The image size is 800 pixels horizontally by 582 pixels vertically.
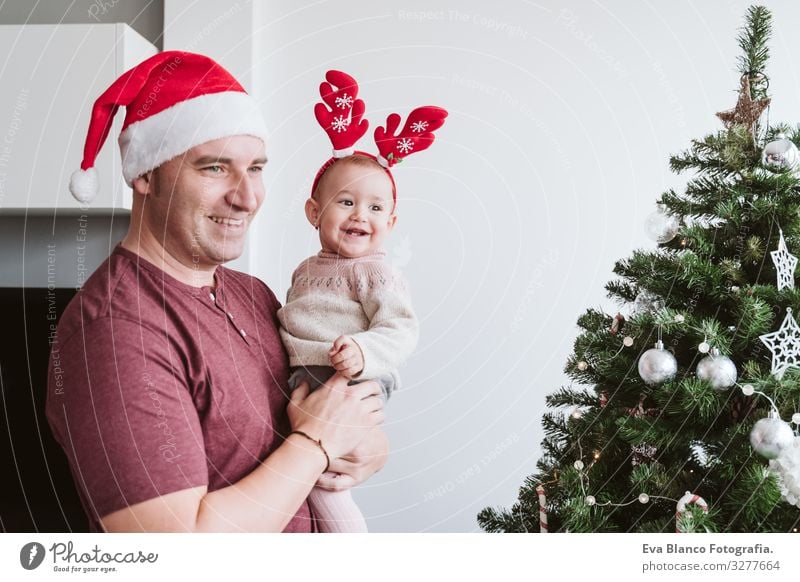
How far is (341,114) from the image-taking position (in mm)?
750

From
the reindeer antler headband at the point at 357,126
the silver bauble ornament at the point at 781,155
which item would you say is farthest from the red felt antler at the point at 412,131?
the silver bauble ornament at the point at 781,155

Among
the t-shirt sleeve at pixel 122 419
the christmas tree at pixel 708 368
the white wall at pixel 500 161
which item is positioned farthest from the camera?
the white wall at pixel 500 161

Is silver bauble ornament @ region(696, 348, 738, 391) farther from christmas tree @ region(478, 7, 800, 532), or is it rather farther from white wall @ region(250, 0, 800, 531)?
white wall @ region(250, 0, 800, 531)

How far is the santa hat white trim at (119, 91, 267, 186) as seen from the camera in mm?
690

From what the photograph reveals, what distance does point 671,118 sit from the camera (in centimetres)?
139

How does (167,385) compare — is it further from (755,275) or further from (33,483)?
(33,483)

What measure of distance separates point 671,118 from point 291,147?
67cm

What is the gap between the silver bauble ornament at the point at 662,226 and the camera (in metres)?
0.83

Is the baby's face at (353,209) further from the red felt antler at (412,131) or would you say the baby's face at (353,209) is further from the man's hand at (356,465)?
the man's hand at (356,465)

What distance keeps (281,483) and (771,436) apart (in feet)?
1.41

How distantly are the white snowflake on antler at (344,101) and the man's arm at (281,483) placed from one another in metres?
0.26

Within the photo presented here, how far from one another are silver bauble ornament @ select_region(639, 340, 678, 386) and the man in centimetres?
25
